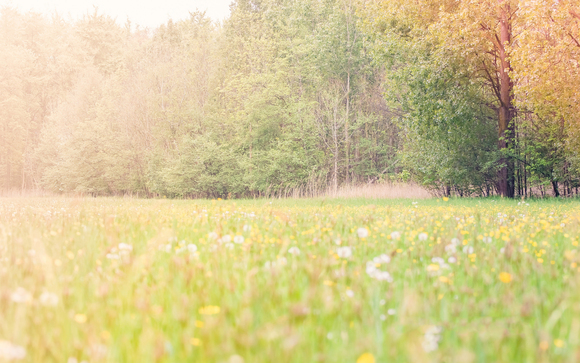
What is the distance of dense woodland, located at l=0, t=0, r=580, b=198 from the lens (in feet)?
56.5

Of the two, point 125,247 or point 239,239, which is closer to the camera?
point 125,247

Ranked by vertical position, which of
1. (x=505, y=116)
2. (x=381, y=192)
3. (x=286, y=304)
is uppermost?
(x=505, y=116)

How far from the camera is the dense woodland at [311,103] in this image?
17219mm

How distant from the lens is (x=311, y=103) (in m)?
27.6

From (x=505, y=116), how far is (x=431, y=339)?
66.9ft

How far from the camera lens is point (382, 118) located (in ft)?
99.9

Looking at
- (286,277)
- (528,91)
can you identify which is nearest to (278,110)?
(528,91)

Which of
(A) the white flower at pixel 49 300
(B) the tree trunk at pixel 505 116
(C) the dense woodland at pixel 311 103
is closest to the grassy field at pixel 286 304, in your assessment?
A: (A) the white flower at pixel 49 300

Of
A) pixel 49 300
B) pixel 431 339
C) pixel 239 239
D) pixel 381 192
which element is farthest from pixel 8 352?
pixel 381 192

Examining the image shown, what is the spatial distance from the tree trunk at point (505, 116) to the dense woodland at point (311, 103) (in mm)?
73

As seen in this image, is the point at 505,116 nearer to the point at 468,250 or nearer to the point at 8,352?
the point at 468,250

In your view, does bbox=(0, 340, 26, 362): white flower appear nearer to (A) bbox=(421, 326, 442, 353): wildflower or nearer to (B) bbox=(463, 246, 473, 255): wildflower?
(A) bbox=(421, 326, 442, 353): wildflower

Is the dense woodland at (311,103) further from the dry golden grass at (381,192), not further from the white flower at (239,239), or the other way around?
the white flower at (239,239)

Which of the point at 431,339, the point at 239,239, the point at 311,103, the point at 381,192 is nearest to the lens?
the point at 431,339
